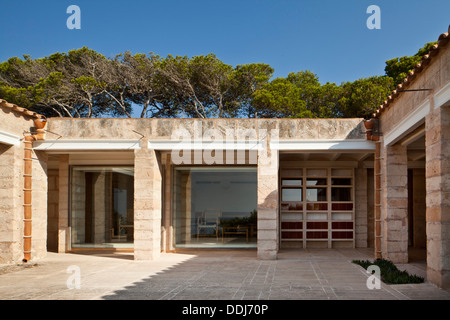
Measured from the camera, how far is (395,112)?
1077cm

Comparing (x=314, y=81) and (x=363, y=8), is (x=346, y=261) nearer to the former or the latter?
(x=363, y=8)

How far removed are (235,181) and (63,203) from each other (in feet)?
18.9

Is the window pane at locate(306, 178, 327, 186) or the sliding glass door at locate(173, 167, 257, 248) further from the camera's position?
the window pane at locate(306, 178, 327, 186)

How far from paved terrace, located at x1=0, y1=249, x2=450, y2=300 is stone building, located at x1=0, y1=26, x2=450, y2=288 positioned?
804 millimetres

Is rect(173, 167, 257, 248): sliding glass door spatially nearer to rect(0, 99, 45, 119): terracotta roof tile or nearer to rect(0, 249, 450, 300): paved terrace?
rect(0, 249, 450, 300): paved terrace

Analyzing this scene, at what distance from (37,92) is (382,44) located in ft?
66.3

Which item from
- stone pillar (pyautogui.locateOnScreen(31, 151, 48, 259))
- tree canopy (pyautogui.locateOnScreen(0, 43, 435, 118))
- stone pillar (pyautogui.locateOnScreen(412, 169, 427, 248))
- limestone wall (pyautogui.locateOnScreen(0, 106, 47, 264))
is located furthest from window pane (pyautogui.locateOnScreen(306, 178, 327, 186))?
tree canopy (pyautogui.locateOnScreen(0, 43, 435, 118))

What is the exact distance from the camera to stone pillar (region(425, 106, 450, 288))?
7582 mm

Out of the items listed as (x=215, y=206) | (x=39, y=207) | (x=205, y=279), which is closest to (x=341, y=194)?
(x=215, y=206)

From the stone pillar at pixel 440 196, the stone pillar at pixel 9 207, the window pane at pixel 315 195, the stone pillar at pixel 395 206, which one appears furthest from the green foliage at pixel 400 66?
the stone pillar at pixel 9 207

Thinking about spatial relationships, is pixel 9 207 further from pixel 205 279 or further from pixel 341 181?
pixel 341 181

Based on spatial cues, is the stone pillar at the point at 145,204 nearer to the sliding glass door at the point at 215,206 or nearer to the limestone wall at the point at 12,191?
the sliding glass door at the point at 215,206

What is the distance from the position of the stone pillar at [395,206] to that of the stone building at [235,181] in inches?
1.0
